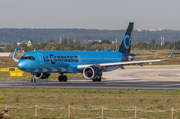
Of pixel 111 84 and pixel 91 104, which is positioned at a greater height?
pixel 91 104

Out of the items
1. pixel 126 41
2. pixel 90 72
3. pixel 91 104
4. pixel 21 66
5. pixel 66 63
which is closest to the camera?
pixel 91 104

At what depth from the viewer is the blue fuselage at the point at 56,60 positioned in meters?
49.2

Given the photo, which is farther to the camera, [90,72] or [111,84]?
[90,72]

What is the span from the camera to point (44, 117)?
72.5ft

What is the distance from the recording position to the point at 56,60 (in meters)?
51.9

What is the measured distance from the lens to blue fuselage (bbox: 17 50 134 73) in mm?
49250

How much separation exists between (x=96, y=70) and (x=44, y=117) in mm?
30760

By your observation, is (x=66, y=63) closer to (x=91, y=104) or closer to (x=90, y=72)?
(x=90, y=72)

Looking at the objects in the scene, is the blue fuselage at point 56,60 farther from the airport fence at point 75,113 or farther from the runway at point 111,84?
the airport fence at point 75,113

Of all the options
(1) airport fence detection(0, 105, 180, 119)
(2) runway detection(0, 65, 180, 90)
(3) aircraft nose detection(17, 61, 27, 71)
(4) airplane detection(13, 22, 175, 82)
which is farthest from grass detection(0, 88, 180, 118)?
(4) airplane detection(13, 22, 175, 82)

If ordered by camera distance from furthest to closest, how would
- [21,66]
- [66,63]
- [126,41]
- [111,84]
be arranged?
[126,41], [66,63], [111,84], [21,66]

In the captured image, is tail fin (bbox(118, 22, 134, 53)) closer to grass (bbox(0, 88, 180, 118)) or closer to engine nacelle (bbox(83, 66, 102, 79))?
engine nacelle (bbox(83, 66, 102, 79))

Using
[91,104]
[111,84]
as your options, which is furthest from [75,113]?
[111,84]

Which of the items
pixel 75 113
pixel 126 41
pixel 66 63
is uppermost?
pixel 126 41
